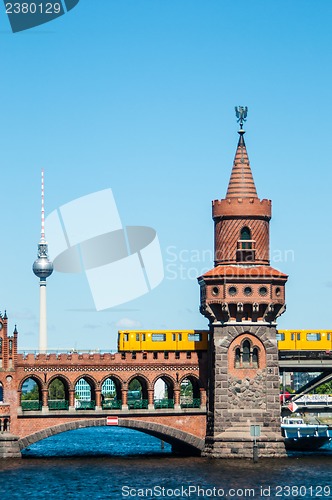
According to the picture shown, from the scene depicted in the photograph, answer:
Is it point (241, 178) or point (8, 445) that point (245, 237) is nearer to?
point (241, 178)

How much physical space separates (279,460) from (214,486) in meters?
18.9

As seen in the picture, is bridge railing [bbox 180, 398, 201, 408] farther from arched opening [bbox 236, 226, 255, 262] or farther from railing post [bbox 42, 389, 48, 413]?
arched opening [bbox 236, 226, 255, 262]

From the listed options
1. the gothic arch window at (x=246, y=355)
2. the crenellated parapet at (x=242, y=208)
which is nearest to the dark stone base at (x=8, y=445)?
the gothic arch window at (x=246, y=355)

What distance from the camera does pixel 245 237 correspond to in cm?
12812

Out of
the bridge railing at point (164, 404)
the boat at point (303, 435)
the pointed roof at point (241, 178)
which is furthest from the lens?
the boat at point (303, 435)

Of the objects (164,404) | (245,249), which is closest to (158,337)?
(164,404)

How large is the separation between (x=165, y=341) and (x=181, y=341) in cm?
150

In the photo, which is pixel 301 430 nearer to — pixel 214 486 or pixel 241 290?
pixel 241 290

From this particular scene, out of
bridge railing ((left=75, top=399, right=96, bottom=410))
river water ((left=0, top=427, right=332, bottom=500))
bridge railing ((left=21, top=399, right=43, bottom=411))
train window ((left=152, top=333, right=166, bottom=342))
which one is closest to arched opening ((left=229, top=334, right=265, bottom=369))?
train window ((left=152, top=333, right=166, bottom=342))

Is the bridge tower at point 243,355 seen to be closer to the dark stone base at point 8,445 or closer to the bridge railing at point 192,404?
the bridge railing at point 192,404

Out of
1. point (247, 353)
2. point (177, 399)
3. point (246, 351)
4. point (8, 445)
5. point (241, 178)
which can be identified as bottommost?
point (8, 445)

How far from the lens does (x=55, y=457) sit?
133 metres

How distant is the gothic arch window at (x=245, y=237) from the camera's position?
419 feet

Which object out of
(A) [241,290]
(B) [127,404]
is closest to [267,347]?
(A) [241,290]
